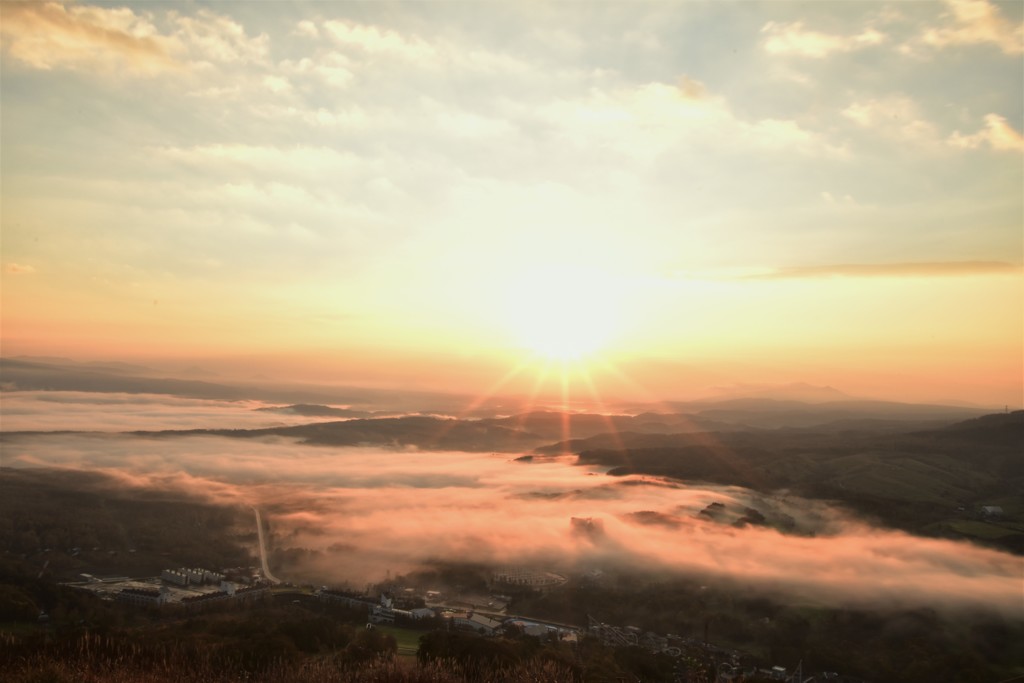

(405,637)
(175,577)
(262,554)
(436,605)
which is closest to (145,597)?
(175,577)

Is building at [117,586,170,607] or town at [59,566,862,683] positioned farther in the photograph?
building at [117,586,170,607]

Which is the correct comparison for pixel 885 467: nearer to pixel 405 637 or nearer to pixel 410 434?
pixel 405 637

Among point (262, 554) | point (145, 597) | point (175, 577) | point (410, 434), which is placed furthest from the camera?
point (410, 434)

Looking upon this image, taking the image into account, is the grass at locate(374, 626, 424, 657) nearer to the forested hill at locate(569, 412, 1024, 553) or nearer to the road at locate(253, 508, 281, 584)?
the road at locate(253, 508, 281, 584)

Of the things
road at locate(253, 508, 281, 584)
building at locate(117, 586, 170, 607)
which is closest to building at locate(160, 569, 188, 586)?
building at locate(117, 586, 170, 607)

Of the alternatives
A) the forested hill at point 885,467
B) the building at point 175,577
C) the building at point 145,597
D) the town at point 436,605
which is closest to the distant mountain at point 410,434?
the forested hill at point 885,467

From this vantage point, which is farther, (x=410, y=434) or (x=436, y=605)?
(x=410, y=434)

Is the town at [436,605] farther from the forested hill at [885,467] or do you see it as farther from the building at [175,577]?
the forested hill at [885,467]

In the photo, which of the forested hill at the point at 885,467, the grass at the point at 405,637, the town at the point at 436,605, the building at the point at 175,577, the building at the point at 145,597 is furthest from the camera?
the forested hill at the point at 885,467

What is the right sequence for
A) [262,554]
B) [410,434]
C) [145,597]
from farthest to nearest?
[410,434] → [262,554] → [145,597]

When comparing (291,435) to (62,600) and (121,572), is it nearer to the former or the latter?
(121,572)

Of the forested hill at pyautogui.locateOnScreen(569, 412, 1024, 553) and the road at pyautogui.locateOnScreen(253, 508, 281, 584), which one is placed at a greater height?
the forested hill at pyautogui.locateOnScreen(569, 412, 1024, 553)
